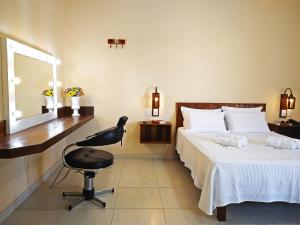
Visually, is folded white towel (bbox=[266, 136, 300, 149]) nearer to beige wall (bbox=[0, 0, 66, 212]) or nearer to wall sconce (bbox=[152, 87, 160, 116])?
wall sconce (bbox=[152, 87, 160, 116])

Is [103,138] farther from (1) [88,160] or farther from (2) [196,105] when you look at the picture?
(2) [196,105]

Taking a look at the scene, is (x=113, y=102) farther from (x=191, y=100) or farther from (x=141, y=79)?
(x=191, y=100)

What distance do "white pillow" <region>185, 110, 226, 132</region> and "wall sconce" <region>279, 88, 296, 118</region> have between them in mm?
1249

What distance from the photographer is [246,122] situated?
3785 millimetres

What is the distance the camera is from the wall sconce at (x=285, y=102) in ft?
13.4

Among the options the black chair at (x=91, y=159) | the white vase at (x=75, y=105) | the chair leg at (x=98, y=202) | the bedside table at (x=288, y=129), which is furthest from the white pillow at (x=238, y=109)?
the chair leg at (x=98, y=202)

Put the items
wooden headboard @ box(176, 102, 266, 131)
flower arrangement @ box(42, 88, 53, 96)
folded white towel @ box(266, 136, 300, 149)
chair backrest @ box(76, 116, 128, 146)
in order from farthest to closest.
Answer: wooden headboard @ box(176, 102, 266, 131), flower arrangement @ box(42, 88, 53, 96), folded white towel @ box(266, 136, 300, 149), chair backrest @ box(76, 116, 128, 146)

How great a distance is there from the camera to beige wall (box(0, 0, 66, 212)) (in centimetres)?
213

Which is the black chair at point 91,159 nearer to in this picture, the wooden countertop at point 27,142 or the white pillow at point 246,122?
the wooden countertop at point 27,142

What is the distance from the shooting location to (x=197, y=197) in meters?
2.69

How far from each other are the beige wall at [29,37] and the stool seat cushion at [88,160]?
53 centimetres

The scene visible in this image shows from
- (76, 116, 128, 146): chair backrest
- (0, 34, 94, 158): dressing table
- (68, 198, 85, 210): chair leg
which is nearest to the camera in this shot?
(0, 34, 94, 158): dressing table

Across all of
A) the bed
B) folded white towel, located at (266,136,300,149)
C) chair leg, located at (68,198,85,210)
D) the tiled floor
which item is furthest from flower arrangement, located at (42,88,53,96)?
folded white towel, located at (266,136,300,149)

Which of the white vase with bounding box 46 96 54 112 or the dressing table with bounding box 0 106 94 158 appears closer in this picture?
the dressing table with bounding box 0 106 94 158
